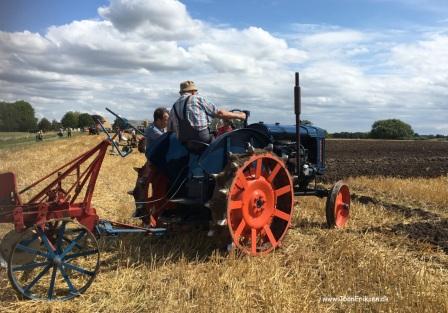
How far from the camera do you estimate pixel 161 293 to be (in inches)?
169

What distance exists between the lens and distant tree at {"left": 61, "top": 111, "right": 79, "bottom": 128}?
122688 mm

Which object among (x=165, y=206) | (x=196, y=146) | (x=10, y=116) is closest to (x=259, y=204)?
(x=196, y=146)

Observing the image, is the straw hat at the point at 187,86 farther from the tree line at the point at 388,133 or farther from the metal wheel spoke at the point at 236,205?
the tree line at the point at 388,133

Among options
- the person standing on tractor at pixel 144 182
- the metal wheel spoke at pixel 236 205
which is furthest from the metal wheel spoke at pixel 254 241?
the person standing on tractor at pixel 144 182

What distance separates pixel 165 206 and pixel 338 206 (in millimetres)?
2984

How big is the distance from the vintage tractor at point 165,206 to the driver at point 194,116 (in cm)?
12

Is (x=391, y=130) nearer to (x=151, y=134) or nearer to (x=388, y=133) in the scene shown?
(x=388, y=133)

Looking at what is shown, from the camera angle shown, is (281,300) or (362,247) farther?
(362,247)

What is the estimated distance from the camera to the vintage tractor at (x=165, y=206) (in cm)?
421

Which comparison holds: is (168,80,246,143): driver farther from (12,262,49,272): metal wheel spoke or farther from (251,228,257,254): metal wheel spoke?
(12,262,49,272): metal wheel spoke

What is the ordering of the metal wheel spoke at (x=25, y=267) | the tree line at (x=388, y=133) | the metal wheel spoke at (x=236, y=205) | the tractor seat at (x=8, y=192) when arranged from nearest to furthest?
the metal wheel spoke at (x=25, y=267) → the tractor seat at (x=8, y=192) → the metal wheel spoke at (x=236, y=205) → the tree line at (x=388, y=133)

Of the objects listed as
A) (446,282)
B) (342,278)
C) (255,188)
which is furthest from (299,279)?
(446,282)

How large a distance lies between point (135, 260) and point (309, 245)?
224cm

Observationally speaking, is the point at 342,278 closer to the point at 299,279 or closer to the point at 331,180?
the point at 299,279
